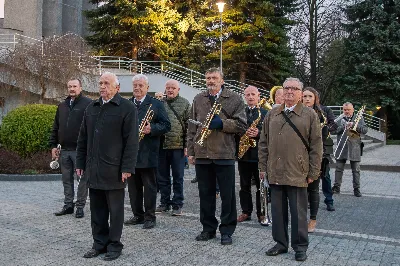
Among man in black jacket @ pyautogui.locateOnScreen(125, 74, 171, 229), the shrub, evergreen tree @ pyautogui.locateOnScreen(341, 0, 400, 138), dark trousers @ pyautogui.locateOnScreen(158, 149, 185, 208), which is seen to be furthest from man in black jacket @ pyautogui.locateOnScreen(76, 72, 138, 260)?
evergreen tree @ pyautogui.locateOnScreen(341, 0, 400, 138)

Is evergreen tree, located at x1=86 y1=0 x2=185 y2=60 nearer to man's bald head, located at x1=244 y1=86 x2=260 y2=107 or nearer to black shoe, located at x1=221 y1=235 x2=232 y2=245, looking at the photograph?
man's bald head, located at x1=244 y1=86 x2=260 y2=107

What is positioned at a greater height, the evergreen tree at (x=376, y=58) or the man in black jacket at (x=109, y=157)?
the evergreen tree at (x=376, y=58)

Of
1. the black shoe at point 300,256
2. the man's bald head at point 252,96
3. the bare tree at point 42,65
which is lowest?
the black shoe at point 300,256

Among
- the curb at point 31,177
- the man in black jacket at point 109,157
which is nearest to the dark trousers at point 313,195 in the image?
the man in black jacket at point 109,157

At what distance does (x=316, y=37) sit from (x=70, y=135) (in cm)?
3131

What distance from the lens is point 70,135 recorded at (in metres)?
8.50

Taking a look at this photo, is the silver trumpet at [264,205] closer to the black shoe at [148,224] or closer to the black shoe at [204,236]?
the black shoe at [204,236]

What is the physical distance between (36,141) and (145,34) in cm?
1640

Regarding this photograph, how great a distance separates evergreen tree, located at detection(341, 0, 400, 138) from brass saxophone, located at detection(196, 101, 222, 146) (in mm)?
27761

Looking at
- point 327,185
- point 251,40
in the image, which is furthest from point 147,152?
point 251,40

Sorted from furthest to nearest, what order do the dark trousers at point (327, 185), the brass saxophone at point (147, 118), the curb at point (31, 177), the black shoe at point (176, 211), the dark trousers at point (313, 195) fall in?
the curb at point (31, 177)
the dark trousers at point (327, 185)
the black shoe at point (176, 211)
the dark trousers at point (313, 195)
the brass saxophone at point (147, 118)

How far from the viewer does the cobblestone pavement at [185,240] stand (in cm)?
607

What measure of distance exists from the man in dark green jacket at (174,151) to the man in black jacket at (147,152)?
3.11 ft

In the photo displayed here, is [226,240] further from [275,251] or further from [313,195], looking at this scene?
[313,195]
